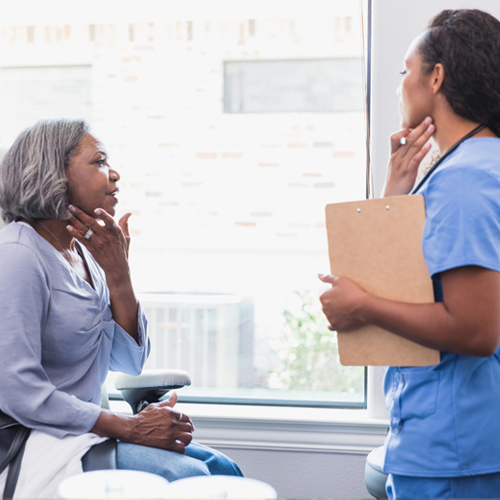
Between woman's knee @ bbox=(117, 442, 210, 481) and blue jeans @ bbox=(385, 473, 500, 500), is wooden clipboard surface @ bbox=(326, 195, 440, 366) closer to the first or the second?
blue jeans @ bbox=(385, 473, 500, 500)

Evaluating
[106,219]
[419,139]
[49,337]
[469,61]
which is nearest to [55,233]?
[106,219]

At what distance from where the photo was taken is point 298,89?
7.22ft

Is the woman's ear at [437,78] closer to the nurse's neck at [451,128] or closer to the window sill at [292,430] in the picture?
the nurse's neck at [451,128]

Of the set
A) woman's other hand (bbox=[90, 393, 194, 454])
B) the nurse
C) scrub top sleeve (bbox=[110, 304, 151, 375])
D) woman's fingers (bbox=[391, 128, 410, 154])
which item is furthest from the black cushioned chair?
woman's fingers (bbox=[391, 128, 410, 154])

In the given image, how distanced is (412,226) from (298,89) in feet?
4.77

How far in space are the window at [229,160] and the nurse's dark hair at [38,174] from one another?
98 cm

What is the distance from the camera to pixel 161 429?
1.24 m

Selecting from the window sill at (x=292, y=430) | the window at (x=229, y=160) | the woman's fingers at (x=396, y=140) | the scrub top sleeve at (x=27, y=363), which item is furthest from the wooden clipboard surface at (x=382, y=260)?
the window at (x=229, y=160)

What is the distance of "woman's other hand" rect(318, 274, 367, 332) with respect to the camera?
2.94 ft

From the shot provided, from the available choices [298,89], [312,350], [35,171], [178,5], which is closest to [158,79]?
[178,5]

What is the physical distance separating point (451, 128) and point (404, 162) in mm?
177

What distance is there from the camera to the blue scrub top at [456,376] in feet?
2.77

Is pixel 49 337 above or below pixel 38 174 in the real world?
below

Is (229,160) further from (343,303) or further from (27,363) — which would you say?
(343,303)
